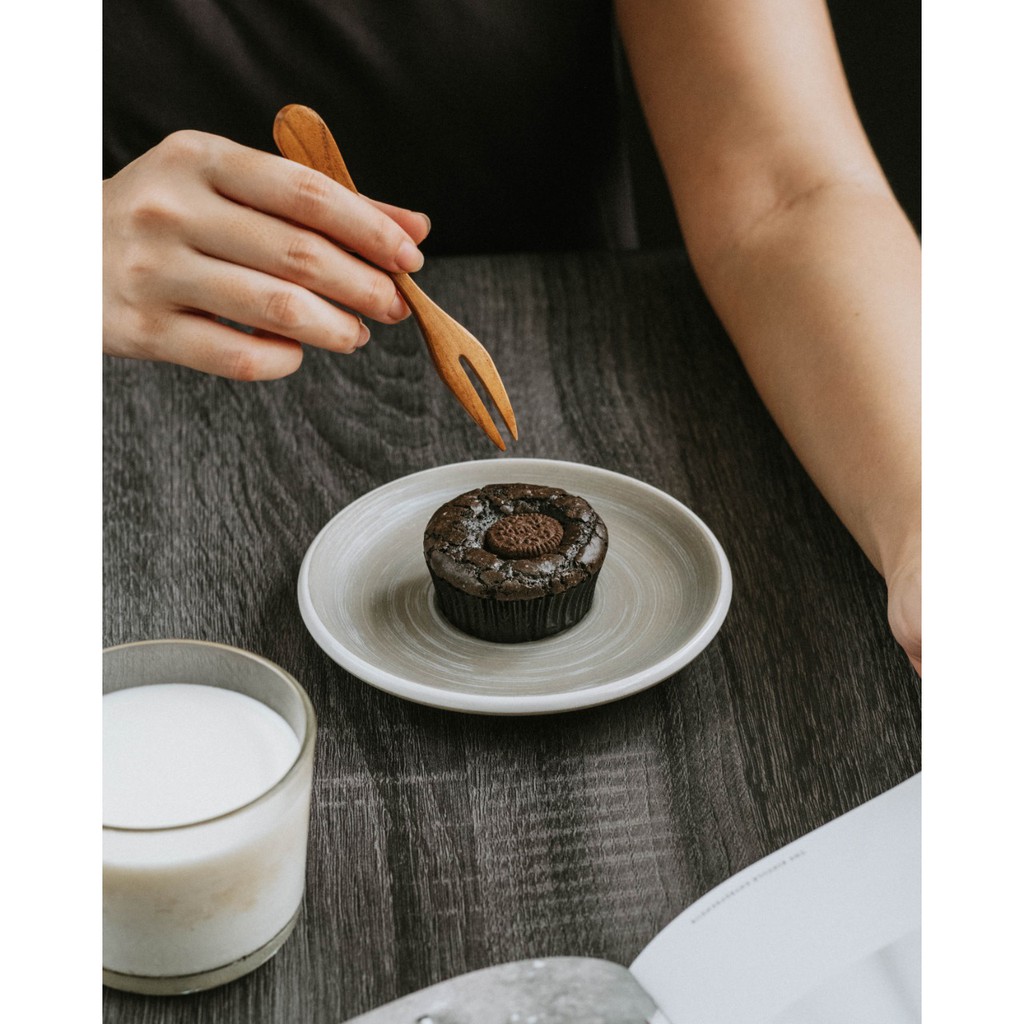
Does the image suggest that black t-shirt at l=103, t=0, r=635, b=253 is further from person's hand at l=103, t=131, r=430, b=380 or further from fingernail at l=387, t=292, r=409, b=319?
fingernail at l=387, t=292, r=409, b=319

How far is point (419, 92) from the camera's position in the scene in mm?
1245

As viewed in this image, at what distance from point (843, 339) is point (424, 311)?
34 cm

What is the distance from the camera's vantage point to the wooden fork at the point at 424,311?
676mm

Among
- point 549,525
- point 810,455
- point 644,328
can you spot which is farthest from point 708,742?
point 644,328

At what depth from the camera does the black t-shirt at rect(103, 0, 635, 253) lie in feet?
3.83

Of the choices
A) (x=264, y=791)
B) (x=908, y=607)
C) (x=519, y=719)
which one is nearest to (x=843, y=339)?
(x=908, y=607)

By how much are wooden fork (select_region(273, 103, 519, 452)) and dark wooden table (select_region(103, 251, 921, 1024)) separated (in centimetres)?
15

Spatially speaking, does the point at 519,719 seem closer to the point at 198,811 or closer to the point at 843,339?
the point at 198,811

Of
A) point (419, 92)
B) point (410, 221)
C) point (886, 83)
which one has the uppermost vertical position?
point (410, 221)

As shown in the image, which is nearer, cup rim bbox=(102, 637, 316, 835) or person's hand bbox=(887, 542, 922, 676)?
cup rim bbox=(102, 637, 316, 835)

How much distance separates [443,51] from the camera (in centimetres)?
123

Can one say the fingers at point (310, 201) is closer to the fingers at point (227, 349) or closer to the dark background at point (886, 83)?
the fingers at point (227, 349)

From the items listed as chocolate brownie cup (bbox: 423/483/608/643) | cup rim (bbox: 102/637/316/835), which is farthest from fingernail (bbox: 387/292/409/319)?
cup rim (bbox: 102/637/316/835)

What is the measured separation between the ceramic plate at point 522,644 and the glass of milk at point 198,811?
0.41ft
